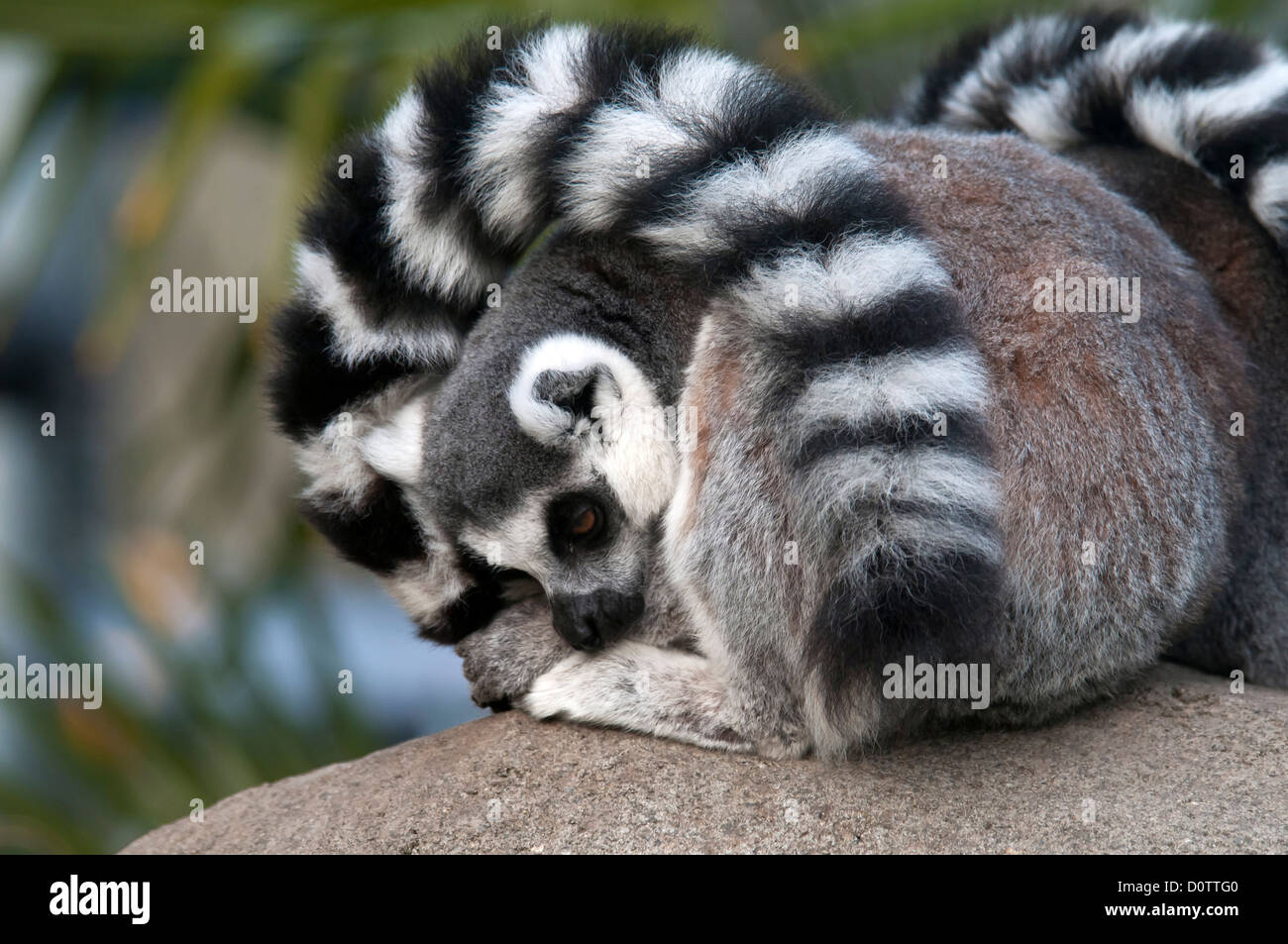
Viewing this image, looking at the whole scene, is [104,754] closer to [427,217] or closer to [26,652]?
[26,652]

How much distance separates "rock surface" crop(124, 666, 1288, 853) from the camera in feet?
8.55

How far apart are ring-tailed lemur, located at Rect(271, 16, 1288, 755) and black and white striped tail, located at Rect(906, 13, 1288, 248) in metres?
0.02

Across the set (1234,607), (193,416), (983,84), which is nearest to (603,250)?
(983,84)

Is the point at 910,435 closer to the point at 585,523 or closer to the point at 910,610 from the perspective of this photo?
the point at 910,610

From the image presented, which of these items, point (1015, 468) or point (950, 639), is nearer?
point (950, 639)

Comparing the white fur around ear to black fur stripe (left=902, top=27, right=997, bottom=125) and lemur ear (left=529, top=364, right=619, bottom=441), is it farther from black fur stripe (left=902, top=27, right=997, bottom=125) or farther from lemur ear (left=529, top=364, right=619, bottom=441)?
black fur stripe (left=902, top=27, right=997, bottom=125)

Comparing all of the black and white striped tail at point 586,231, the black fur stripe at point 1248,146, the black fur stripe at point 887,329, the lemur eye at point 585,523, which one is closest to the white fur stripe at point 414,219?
the black and white striped tail at point 586,231

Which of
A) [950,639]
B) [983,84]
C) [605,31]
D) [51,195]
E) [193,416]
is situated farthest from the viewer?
[193,416]

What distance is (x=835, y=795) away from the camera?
2.74 m

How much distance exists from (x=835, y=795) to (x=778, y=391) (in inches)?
36.5

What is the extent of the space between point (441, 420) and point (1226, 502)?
2047 mm

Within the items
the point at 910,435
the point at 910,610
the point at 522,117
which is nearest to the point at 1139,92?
the point at 910,435

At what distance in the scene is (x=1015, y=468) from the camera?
274cm

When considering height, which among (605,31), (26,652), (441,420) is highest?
(605,31)
